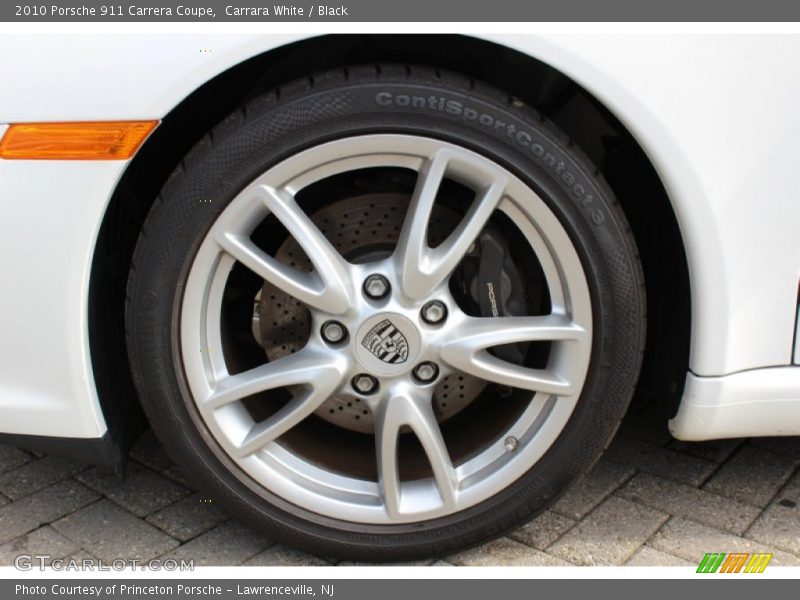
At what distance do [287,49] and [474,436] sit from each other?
0.92 meters

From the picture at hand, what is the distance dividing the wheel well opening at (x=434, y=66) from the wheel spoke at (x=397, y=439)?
1.66ft

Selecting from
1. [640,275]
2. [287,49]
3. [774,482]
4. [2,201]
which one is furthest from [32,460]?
[774,482]

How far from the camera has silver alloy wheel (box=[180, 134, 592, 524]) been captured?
1.71 meters

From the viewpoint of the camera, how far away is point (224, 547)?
6.48 ft

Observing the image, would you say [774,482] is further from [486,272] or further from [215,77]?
[215,77]

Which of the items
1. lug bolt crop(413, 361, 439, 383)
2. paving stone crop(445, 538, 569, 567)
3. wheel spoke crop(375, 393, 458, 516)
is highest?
lug bolt crop(413, 361, 439, 383)

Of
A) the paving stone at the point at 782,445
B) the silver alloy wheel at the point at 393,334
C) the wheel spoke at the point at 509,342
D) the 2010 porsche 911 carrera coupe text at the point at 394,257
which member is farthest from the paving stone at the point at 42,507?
the paving stone at the point at 782,445

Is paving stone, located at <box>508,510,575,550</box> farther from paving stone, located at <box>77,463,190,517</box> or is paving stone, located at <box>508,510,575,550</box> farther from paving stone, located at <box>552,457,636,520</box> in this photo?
paving stone, located at <box>77,463,190,517</box>

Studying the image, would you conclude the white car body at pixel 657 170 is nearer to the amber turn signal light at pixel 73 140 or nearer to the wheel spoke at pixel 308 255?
the amber turn signal light at pixel 73 140

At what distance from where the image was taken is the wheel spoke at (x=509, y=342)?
5.85ft

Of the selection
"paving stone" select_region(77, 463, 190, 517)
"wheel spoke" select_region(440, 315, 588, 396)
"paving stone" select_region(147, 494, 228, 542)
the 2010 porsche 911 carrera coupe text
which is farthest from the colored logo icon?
"paving stone" select_region(77, 463, 190, 517)

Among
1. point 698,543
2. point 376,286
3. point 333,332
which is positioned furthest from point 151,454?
point 698,543

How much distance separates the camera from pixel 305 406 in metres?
Result: 1.82

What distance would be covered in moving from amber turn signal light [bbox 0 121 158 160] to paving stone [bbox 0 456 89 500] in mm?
867
